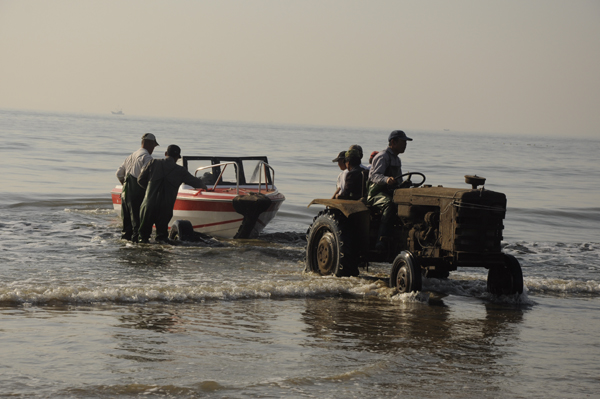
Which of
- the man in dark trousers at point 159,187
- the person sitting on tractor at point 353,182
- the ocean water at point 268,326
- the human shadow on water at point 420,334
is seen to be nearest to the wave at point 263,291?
the ocean water at point 268,326

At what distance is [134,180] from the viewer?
39.8 ft

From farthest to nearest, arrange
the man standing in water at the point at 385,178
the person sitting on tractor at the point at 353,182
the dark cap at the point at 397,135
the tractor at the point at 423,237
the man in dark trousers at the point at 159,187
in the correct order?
the man in dark trousers at the point at 159,187, the person sitting on tractor at the point at 353,182, the dark cap at the point at 397,135, the man standing in water at the point at 385,178, the tractor at the point at 423,237

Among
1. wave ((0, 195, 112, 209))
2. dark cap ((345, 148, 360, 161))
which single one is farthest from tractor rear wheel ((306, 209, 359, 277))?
wave ((0, 195, 112, 209))

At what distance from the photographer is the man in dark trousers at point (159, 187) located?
466 inches

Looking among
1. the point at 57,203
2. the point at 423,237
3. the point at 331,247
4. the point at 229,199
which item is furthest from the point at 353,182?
the point at 57,203

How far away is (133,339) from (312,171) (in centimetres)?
3022

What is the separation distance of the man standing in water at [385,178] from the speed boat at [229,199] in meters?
5.17

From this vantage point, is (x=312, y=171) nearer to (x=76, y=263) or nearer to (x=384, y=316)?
(x=76, y=263)

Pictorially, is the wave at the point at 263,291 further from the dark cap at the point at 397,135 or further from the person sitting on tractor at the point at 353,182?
the dark cap at the point at 397,135

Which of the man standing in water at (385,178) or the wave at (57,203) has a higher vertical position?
the man standing in water at (385,178)

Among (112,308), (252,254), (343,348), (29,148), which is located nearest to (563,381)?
(343,348)

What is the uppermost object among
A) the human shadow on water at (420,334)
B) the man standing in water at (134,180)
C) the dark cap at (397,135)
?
the dark cap at (397,135)

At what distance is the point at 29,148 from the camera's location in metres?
46.5

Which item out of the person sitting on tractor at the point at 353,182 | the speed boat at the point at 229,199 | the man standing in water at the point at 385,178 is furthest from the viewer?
the speed boat at the point at 229,199
